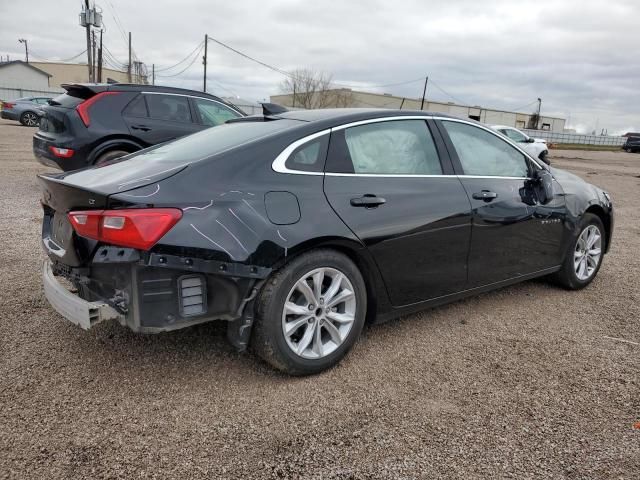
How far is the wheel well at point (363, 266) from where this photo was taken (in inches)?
110

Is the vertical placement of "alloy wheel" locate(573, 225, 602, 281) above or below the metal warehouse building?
below

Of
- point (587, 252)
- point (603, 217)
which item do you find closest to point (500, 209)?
point (587, 252)

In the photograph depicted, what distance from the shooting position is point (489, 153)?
3.90 m

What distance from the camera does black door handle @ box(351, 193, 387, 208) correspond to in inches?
117

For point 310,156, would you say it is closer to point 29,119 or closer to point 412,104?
point 29,119

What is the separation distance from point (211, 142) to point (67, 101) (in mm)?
5056

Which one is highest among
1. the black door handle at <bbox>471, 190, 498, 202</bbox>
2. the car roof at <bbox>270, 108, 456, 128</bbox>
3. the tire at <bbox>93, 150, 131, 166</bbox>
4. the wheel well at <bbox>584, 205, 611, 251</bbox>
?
the car roof at <bbox>270, 108, 456, 128</bbox>

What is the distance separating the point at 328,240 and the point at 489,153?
1786mm

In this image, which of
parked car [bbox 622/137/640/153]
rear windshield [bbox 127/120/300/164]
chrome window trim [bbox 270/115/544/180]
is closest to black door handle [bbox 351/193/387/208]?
chrome window trim [bbox 270/115/544/180]

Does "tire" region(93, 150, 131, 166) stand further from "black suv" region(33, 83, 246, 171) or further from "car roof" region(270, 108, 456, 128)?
"car roof" region(270, 108, 456, 128)

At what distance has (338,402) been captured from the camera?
2.70 meters

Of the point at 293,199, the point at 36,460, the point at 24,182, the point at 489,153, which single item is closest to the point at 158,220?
the point at 293,199

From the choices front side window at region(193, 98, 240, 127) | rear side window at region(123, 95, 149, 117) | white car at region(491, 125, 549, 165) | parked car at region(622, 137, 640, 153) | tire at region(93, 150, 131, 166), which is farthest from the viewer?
parked car at region(622, 137, 640, 153)

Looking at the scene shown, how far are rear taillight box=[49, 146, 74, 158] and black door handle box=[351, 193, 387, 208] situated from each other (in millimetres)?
5244
